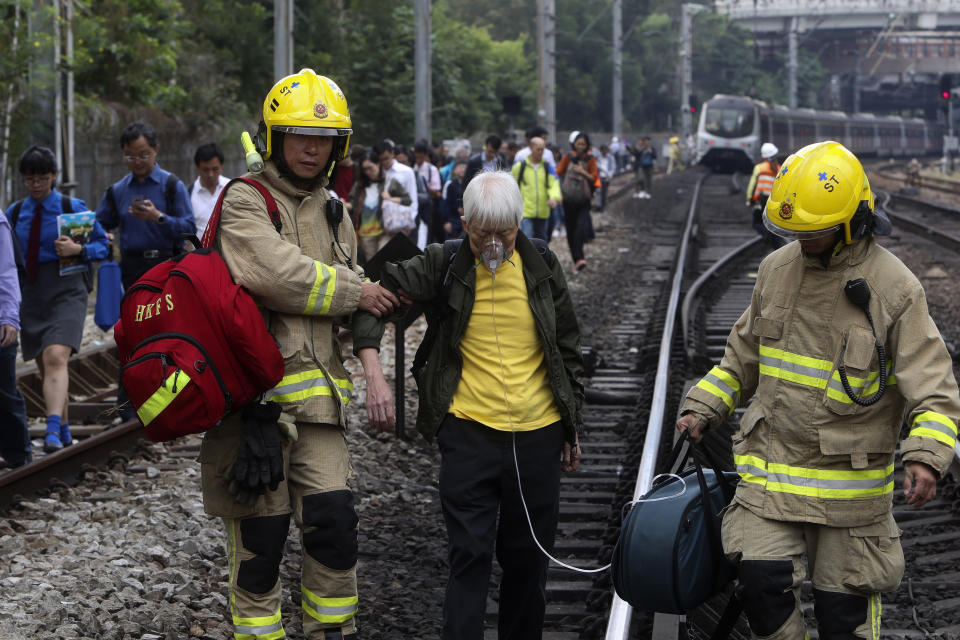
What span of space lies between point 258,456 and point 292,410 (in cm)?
24

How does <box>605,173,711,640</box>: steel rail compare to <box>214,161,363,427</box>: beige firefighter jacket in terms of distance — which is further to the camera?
<box>605,173,711,640</box>: steel rail

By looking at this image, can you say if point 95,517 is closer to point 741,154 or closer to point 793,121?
point 741,154

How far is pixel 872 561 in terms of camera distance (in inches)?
146

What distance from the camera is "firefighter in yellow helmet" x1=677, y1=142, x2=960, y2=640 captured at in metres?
3.70

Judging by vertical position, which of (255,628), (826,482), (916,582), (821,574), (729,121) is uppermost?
(729,121)

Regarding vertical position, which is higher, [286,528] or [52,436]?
[286,528]

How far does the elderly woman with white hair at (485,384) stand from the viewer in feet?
14.1

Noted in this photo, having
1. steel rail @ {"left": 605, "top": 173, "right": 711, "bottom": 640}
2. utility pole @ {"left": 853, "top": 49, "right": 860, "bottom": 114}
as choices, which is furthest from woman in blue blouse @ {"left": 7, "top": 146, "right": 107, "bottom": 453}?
utility pole @ {"left": 853, "top": 49, "right": 860, "bottom": 114}

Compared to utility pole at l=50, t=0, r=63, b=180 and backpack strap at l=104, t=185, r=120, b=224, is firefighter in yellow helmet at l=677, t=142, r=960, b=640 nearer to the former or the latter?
backpack strap at l=104, t=185, r=120, b=224

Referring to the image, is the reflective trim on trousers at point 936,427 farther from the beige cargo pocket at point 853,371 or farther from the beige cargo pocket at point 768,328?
the beige cargo pocket at point 768,328

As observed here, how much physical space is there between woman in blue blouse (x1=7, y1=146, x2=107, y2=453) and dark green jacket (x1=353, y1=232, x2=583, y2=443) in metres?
3.98

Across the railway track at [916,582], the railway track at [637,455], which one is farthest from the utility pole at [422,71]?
the railway track at [916,582]

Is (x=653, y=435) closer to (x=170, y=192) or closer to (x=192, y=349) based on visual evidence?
(x=170, y=192)

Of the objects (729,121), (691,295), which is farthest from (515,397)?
(729,121)
